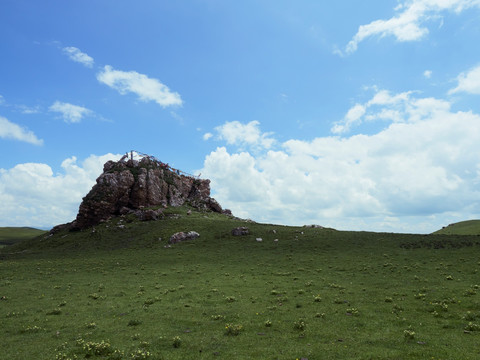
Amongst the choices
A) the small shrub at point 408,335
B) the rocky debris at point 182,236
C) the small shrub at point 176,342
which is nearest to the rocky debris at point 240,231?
the rocky debris at point 182,236

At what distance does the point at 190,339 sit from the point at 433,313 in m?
19.8

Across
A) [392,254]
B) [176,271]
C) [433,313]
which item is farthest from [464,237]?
[176,271]

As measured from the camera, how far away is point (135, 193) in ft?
352

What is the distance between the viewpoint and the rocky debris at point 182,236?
76181 mm

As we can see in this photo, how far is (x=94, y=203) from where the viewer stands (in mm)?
100188

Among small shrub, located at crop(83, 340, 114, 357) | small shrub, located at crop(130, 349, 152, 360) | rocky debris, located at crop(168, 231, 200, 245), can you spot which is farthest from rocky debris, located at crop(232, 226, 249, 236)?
small shrub, located at crop(130, 349, 152, 360)

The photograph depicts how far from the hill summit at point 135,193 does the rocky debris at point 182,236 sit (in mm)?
22341

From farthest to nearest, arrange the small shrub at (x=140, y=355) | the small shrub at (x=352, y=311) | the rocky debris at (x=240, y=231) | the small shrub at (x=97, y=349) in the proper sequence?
the rocky debris at (x=240, y=231) < the small shrub at (x=352, y=311) < the small shrub at (x=97, y=349) < the small shrub at (x=140, y=355)

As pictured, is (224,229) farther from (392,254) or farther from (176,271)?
(392,254)

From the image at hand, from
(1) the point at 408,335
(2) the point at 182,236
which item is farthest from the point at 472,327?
(2) the point at 182,236

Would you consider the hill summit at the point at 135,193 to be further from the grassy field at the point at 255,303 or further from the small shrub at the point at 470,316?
the small shrub at the point at 470,316

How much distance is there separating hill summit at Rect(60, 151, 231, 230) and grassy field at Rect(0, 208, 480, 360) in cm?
4030

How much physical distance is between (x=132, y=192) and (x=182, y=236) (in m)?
41.5

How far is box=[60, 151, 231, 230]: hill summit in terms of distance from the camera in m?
99.8
